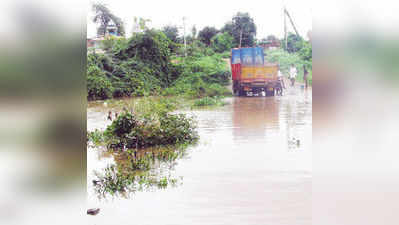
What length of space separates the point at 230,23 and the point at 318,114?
7082mm

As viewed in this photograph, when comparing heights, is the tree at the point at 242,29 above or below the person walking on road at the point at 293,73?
above

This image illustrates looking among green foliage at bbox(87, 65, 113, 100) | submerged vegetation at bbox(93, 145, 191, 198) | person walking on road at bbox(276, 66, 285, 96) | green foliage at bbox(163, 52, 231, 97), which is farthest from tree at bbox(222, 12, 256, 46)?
submerged vegetation at bbox(93, 145, 191, 198)

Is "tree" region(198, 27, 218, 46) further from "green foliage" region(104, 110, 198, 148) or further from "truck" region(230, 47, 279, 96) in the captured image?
"green foliage" region(104, 110, 198, 148)

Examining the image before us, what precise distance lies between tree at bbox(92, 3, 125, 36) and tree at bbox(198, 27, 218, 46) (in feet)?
5.28

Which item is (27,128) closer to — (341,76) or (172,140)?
(341,76)

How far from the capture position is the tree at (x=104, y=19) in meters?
7.32

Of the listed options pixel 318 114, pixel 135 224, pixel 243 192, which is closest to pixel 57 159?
pixel 318 114

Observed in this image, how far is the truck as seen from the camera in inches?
332

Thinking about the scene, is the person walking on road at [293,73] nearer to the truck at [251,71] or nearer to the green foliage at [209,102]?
the truck at [251,71]

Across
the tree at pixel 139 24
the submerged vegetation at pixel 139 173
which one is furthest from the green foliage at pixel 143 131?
the tree at pixel 139 24

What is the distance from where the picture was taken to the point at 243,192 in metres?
3.07

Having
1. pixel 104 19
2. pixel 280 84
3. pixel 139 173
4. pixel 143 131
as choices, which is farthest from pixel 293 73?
pixel 139 173

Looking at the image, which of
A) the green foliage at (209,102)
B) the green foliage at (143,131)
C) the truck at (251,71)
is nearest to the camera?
the green foliage at (143,131)

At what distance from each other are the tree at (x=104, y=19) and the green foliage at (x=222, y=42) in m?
1.95
